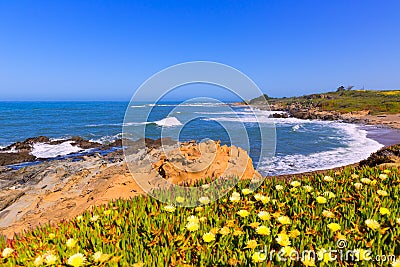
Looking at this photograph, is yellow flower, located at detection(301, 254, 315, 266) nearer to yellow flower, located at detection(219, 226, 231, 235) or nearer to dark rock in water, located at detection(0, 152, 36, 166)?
yellow flower, located at detection(219, 226, 231, 235)

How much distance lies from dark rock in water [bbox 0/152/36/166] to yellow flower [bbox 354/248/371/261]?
69.8ft

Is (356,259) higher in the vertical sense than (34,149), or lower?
higher

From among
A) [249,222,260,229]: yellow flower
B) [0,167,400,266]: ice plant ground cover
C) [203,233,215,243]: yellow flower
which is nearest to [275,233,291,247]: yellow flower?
[0,167,400,266]: ice plant ground cover

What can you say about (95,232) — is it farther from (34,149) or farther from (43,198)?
(34,149)

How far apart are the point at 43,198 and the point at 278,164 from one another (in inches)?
454

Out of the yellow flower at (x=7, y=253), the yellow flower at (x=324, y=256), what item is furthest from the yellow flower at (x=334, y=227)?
the yellow flower at (x=7, y=253)

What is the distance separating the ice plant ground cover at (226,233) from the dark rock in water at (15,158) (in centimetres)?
1895

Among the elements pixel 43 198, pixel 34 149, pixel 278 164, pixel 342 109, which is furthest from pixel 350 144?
pixel 342 109

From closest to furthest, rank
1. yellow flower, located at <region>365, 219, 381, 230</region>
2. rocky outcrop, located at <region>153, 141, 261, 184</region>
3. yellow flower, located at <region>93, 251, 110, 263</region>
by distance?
yellow flower, located at <region>93, 251, 110, 263</region>, yellow flower, located at <region>365, 219, 381, 230</region>, rocky outcrop, located at <region>153, 141, 261, 184</region>

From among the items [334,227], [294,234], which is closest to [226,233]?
[294,234]

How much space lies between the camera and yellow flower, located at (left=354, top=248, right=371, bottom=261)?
1989 millimetres

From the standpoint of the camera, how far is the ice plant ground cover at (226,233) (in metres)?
2.11

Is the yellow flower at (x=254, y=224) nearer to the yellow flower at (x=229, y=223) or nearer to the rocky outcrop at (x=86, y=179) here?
the yellow flower at (x=229, y=223)

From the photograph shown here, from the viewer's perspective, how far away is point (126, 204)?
3.38m
